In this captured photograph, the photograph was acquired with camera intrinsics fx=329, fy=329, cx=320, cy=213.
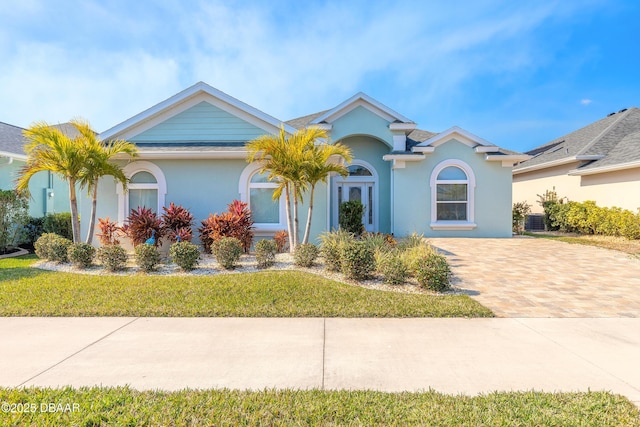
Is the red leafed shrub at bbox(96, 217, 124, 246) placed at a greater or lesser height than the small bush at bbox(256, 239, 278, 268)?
greater

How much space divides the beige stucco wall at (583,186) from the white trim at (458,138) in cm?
688

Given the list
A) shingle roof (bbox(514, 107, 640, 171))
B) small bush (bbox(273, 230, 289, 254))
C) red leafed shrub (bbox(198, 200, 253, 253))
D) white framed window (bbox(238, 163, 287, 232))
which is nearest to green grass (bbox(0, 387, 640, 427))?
red leafed shrub (bbox(198, 200, 253, 253))

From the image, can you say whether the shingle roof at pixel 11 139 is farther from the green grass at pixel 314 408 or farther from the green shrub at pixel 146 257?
the green grass at pixel 314 408

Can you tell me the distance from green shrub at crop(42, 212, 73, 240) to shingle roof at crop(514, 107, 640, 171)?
24.5 m

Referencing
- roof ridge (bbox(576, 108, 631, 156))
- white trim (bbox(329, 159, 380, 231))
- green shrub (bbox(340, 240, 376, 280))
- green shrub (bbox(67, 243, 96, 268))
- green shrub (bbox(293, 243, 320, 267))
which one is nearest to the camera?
green shrub (bbox(340, 240, 376, 280))

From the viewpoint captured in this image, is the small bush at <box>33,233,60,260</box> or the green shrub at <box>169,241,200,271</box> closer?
the green shrub at <box>169,241,200,271</box>

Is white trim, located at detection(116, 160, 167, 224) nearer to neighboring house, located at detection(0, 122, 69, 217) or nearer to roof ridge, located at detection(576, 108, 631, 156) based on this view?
A: neighboring house, located at detection(0, 122, 69, 217)

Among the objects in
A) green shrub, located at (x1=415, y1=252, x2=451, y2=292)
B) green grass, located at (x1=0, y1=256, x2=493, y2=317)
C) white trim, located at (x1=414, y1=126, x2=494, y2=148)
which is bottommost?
green grass, located at (x1=0, y1=256, x2=493, y2=317)

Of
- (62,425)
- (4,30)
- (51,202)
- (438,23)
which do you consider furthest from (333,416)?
(51,202)

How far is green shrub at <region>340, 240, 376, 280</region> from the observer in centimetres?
737

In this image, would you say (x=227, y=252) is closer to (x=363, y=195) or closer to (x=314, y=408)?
(x=314, y=408)

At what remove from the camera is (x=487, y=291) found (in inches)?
271

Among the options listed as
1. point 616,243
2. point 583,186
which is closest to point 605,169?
point 583,186

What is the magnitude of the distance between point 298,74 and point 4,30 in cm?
974
